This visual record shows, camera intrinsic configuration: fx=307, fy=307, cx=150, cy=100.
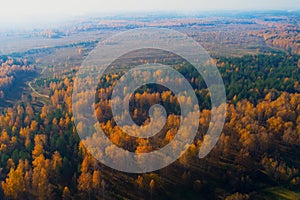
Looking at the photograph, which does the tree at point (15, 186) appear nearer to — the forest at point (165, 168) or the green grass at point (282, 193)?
the forest at point (165, 168)

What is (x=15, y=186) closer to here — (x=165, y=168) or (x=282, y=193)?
(x=165, y=168)

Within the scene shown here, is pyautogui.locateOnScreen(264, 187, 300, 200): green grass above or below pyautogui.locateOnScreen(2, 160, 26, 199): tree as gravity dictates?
below

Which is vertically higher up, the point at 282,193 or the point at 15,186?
the point at 15,186

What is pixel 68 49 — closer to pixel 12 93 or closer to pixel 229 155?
pixel 12 93

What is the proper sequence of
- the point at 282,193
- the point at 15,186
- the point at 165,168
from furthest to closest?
the point at 165,168 → the point at 282,193 → the point at 15,186

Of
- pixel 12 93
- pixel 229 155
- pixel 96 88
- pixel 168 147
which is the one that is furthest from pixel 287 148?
pixel 12 93

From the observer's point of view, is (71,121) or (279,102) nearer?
(71,121)

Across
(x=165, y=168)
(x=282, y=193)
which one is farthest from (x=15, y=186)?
(x=282, y=193)

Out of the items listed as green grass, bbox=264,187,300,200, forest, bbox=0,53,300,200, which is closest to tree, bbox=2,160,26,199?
forest, bbox=0,53,300,200

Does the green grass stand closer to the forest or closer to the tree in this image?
the forest
